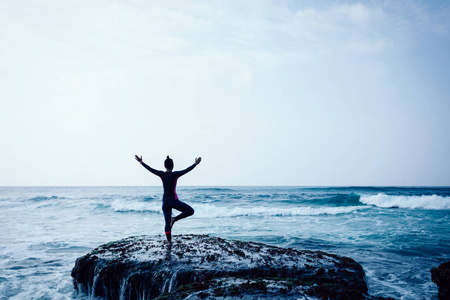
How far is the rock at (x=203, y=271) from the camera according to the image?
4324 mm

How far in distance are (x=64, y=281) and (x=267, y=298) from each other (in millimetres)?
5938

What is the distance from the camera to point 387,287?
21.6 feet

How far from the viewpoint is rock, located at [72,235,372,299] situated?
432 centimetres

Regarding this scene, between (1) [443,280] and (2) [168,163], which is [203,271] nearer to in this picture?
(2) [168,163]

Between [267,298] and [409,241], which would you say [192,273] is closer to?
[267,298]

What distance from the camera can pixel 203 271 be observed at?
5281 millimetres

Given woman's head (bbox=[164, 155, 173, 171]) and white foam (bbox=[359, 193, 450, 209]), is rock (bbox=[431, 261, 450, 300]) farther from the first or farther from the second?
white foam (bbox=[359, 193, 450, 209])

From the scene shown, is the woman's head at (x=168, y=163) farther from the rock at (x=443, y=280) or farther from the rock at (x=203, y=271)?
the rock at (x=443, y=280)

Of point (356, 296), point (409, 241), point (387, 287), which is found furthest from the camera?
point (409, 241)

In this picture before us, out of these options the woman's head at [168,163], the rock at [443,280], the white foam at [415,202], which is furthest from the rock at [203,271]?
the white foam at [415,202]

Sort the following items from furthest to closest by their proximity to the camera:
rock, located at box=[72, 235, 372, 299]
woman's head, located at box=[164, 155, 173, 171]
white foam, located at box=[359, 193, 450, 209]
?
white foam, located at box=[359, 193, 450, 209]
woman's head, located at box=[164, 155, 173, 171]
rock, located at box=[72, 235, 372, 299]

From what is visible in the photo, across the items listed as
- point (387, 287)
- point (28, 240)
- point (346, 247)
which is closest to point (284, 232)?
point (346, 247)

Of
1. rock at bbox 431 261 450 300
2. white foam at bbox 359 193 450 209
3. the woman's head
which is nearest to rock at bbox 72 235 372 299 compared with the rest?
rock at bbox 431 261 450 300

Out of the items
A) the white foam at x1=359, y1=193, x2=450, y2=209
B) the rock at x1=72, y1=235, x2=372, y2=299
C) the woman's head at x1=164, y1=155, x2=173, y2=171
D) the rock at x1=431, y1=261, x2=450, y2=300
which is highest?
the woman's head at x1=164, y1=155, x2=173, y2=171
